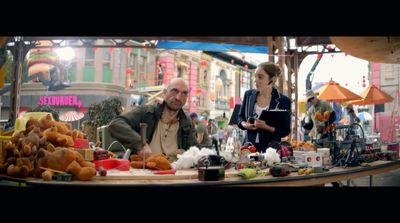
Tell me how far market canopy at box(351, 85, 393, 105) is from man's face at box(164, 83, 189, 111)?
1423mm

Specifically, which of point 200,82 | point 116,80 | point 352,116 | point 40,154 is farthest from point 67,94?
point 200,82

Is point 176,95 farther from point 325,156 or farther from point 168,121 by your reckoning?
point 325,156

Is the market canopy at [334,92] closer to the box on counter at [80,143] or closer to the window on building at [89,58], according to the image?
the box on counter at [80,143]

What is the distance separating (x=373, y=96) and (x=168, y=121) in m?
1.67

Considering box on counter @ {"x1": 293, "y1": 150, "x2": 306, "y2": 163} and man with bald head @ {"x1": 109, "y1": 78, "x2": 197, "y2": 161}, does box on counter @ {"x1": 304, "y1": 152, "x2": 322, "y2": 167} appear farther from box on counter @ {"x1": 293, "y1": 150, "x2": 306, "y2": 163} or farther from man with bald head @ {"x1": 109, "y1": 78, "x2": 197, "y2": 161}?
man with bald head @ {"x1": 109, "y1": 78, "x2": 197, "y2": 161}

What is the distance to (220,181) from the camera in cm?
126

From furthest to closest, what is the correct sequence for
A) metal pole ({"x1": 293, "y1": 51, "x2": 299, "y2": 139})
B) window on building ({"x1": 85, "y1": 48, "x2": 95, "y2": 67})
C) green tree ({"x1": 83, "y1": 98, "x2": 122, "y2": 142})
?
window on building ({"x1": 85, "y1": 48, "x2": 95, "y2": 67})
metal pole ({"x1": 293, "y1": 51, "x2": 299, "y2": 139})
green tree ({"x1": 83, "y1": 98, "x2": 122, "y2": 142})

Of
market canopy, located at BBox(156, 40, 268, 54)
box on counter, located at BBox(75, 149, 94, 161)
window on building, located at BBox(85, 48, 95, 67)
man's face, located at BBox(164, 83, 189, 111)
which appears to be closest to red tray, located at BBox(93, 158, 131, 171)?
box on counter, located at BBox(75, 149, 94, 161)

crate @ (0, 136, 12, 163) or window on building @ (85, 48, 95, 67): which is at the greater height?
window on building @ (85, 48, 95, 67)

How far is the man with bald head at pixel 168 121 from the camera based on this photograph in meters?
2.09

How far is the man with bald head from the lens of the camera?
209cm

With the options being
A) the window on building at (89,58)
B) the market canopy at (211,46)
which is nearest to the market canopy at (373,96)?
the market canopy at (211,46)
